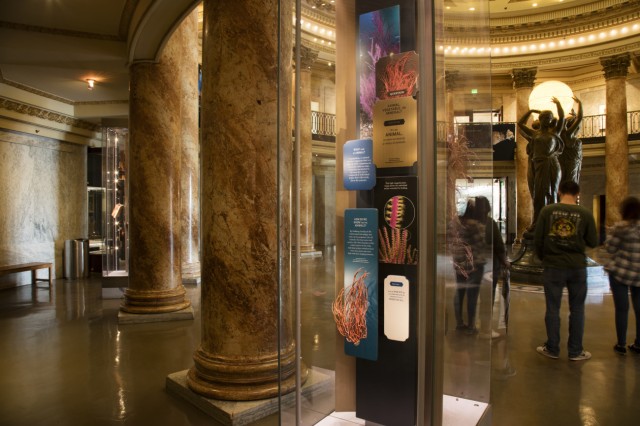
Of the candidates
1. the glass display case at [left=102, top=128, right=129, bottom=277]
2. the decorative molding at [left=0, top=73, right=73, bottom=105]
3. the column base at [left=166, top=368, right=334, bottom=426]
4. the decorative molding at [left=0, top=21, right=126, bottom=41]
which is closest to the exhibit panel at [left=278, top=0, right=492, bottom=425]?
the column base at [left=166, top=368, right=334, bottom=426]

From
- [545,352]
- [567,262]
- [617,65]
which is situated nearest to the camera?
[567,262]

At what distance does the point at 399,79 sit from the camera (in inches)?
71.2

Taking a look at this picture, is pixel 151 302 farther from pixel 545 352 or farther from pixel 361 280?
pixel 361 280

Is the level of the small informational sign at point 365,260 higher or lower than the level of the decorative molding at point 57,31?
lower

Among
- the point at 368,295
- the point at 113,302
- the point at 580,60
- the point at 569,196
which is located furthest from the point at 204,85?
the point at 580,60

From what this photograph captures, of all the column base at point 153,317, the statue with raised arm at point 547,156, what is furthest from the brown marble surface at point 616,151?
the column base at point 153,317

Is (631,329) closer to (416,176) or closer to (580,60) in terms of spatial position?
(416,176)

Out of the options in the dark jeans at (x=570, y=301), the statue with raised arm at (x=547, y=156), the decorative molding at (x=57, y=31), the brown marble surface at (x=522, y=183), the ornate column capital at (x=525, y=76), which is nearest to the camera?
the dark jeans at (x=570, y=301)

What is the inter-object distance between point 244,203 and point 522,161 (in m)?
16.6

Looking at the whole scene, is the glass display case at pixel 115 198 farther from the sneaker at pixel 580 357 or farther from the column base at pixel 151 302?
the sneaker at pixel 580 357

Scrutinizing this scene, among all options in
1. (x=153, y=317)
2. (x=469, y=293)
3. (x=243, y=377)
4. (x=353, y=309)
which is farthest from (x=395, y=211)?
(x=153, y=317)

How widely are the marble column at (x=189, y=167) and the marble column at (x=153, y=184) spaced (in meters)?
2.93

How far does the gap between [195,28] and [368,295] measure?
27.0 feet

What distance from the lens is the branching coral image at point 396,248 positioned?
1.82m
